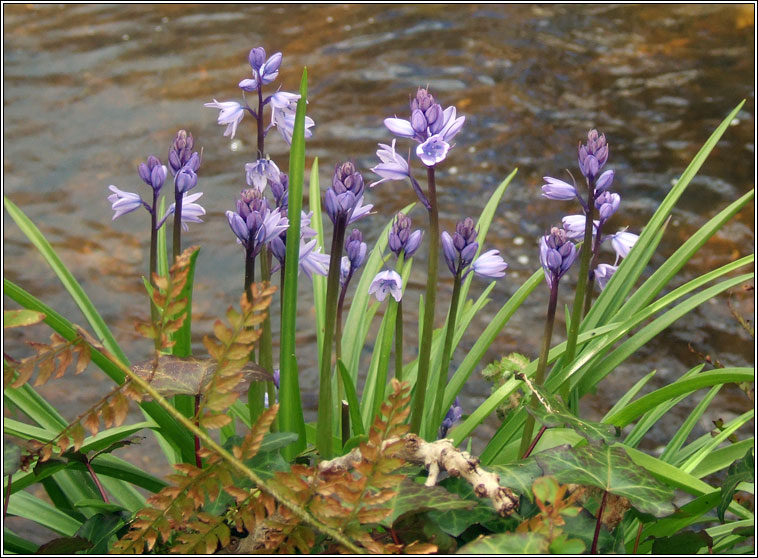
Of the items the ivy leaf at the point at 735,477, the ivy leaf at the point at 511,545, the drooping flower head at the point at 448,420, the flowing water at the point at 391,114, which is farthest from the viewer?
the flowing water at the point at 391,114

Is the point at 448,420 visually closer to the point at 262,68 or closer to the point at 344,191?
the point at 344,191

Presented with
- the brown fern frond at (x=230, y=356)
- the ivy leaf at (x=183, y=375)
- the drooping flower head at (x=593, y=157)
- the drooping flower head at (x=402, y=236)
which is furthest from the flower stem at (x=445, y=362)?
the brown fern frond at (x=230, y=356)

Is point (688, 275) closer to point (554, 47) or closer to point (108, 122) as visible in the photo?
point (554, 47)

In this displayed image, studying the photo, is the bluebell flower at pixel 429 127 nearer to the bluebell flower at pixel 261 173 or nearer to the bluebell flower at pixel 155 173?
the bluebell flower at pixel 261 173

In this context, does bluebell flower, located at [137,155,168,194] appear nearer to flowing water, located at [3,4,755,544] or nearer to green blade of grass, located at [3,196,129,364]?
green blade of grass, located at [3,196,129,364]

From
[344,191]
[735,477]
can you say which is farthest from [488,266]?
[735,477]

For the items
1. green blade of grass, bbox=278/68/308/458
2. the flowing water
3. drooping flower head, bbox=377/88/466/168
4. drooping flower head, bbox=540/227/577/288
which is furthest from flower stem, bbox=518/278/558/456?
the flowing water
